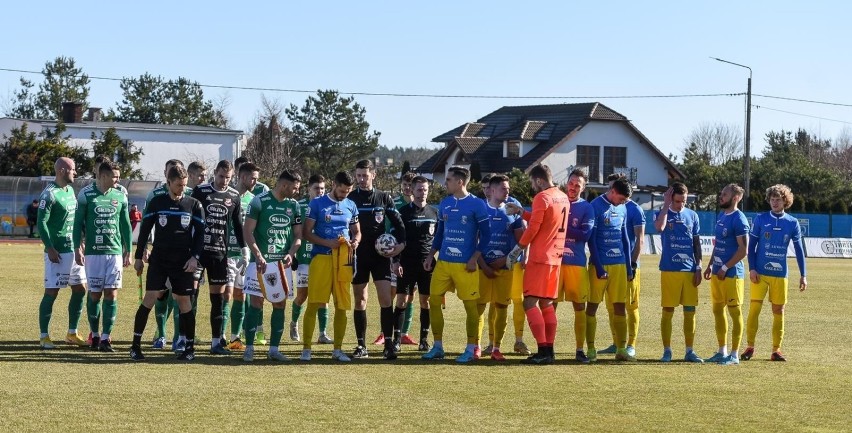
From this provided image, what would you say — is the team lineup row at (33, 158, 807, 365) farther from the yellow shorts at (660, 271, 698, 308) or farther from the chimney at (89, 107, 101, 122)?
the chimney at (89, 107, 101, 122)

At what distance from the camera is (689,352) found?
13914 mm

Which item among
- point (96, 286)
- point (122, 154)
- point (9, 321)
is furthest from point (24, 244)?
point (96, 286)

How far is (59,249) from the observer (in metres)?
14.3

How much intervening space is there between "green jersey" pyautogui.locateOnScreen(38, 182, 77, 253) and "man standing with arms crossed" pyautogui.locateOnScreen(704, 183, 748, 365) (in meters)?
7.63

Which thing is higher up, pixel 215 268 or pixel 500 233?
pixel 500 233

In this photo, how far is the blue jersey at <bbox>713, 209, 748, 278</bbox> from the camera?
14.0m

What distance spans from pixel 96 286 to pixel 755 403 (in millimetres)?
7703

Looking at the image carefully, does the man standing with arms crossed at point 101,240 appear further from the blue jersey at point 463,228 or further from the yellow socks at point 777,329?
the yellow socks at point 777,329

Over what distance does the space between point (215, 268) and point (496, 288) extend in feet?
10.5

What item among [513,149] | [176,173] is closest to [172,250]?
[176,173]

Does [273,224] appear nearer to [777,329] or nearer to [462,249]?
[462,249]

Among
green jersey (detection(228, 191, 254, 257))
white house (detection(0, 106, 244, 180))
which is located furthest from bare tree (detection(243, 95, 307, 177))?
green jersey (detection(228, 191, 254, 257))

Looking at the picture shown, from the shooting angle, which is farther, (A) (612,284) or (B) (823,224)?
(B) (823,224)

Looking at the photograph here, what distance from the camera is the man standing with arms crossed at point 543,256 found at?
12.9 meters
